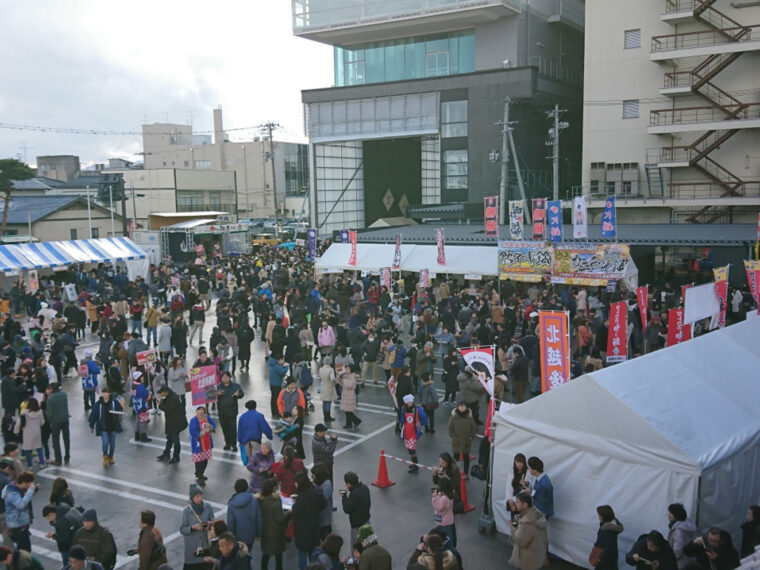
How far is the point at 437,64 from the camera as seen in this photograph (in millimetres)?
45312

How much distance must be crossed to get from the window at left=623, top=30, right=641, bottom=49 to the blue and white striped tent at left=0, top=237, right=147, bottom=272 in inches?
1080

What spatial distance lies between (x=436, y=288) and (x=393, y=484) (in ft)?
50.5

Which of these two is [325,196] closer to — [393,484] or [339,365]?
[339,365]

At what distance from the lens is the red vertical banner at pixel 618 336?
15828 millimetres

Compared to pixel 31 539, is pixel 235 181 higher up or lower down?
higher up

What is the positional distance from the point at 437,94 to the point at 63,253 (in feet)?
79.4

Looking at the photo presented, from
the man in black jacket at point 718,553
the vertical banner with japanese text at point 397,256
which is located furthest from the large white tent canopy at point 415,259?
the man in black jacket at point 718,553

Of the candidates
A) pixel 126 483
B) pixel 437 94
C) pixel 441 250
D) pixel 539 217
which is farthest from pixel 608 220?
pixel 437 94

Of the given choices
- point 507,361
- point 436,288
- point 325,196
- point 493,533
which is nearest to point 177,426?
point 493,533

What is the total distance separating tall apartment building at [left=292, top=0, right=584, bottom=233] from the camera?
41.4 meters

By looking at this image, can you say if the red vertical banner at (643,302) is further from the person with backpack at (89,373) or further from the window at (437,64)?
the window at (437,64)

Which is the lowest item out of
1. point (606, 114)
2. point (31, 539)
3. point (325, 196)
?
point (31, 539)

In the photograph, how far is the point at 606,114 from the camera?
37.2 m

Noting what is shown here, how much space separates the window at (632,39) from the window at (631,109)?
2.84m
